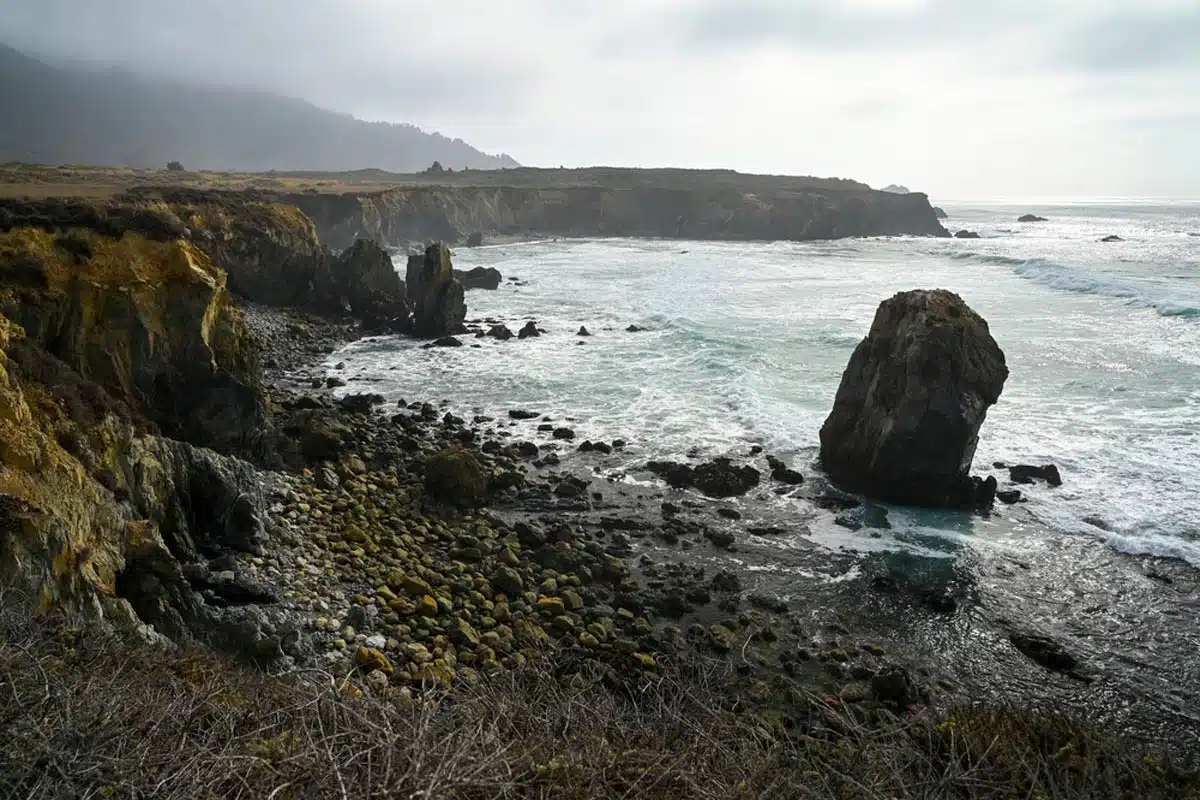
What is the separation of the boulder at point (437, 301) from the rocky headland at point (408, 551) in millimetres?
11128

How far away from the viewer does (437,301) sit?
32812 mm

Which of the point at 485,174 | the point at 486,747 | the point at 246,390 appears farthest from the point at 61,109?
the point at 486,747

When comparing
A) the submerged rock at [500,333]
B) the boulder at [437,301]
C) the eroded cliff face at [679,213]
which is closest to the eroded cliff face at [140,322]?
the boulder at [437,301]

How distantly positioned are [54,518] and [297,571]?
175 inches

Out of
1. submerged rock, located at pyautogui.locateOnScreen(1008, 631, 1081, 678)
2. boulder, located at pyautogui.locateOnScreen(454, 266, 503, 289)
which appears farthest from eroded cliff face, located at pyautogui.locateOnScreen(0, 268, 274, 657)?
boulder, located at pyautogui.locateOnScreen(454, 266, 503, 289)

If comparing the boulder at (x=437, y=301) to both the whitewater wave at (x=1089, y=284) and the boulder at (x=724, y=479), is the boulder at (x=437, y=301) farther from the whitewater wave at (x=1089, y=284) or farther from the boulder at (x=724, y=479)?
the whitewater wave at (x=1089, y=284)

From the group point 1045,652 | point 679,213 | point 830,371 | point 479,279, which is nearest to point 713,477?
point 1045,652

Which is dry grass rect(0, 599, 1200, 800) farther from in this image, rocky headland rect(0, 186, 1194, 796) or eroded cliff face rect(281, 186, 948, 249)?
eroded cliff face rect(281, 186, 948, 249)

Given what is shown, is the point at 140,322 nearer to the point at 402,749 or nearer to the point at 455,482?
the point at 455,482

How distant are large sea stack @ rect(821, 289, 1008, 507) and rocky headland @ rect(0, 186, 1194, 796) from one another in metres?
0.06

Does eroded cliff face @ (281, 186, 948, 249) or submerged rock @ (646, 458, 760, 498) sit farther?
eroded cliff face @ (281, 186, 948, 249)

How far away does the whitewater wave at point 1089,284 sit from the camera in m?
37.3

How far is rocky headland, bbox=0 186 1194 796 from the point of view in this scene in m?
5.41

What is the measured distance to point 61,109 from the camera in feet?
610
